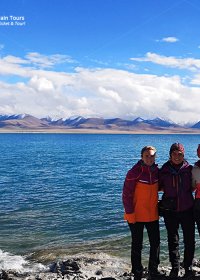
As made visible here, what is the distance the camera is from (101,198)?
27.0 m

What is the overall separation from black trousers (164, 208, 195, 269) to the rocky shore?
1215 millimetres

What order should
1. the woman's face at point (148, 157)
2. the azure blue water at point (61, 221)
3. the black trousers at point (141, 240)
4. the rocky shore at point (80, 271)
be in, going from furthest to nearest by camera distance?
the azure blue water at point (61, 221) → the rocky shore at point (80, 271) → the black trousers at point (141, 240) → the woman's face at point (148, 157)

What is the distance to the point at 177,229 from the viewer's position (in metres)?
8.54

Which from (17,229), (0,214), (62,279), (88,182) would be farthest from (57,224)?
(88,182)

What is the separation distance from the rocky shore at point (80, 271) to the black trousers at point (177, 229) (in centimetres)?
122

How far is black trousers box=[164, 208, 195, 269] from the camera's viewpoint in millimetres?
8414

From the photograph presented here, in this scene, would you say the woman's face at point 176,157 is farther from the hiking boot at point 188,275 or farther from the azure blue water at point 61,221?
the azure blue water at point 61,221

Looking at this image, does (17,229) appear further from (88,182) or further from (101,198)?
(88,182)

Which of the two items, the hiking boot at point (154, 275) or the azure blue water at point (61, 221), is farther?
the azure blue water at point (61, 221)

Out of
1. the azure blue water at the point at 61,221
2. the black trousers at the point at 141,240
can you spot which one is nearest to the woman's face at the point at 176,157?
the black trousers at the point at 141,240

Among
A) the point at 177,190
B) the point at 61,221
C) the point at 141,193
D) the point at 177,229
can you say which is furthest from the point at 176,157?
the point at 61,221

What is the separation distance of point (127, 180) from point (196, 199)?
1.55m

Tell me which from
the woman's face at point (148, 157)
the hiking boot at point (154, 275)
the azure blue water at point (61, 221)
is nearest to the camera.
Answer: the woman's face at point (148, 157)

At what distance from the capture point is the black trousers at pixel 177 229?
8.41 metres
